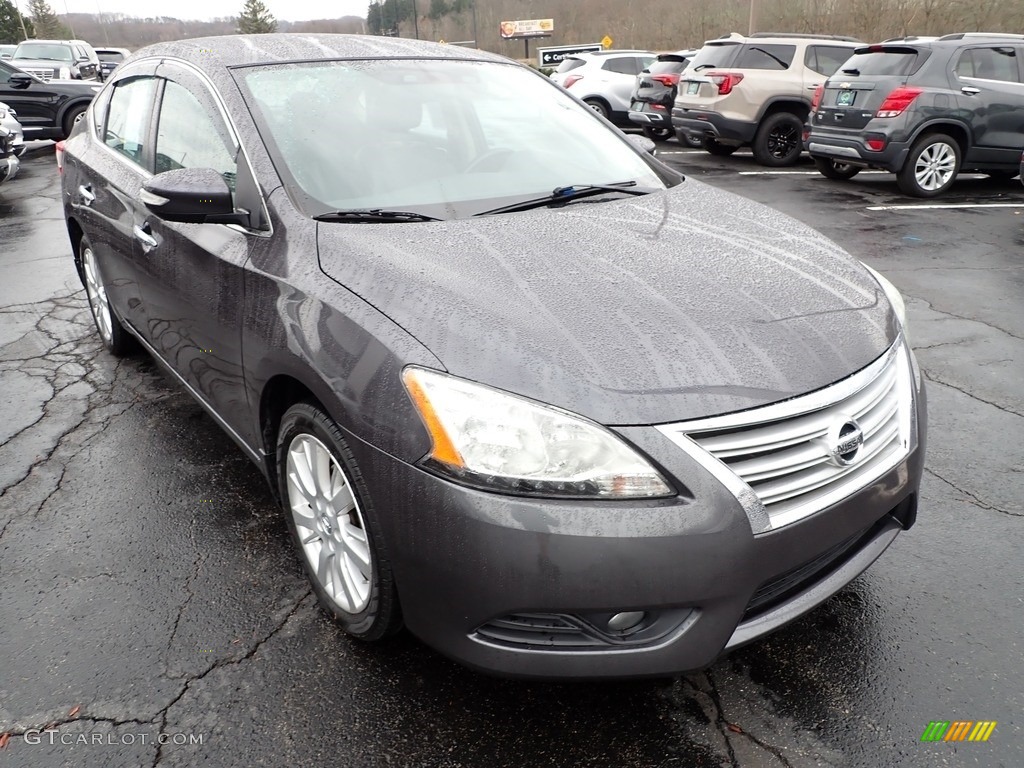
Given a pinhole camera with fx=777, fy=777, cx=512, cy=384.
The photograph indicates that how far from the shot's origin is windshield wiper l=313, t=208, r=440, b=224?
92.7 inches

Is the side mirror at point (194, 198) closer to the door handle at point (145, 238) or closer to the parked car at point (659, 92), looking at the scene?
the door handle at point (145, 238)

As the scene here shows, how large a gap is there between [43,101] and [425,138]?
1377cm

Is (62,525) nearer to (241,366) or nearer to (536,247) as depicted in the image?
(241,366)

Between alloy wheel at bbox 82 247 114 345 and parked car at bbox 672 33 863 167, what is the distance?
9612mm

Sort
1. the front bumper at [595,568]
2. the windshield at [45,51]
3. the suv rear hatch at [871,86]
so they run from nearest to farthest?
the front bumper at [595,568] → the suv rear hatch at [871,86] → the windshield at [45,51]

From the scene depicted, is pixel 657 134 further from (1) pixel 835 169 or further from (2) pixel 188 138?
(2) pixel 188 138

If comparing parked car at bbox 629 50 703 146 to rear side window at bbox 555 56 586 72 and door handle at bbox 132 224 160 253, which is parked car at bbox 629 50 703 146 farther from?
door handle at bbox 132 224 160 253

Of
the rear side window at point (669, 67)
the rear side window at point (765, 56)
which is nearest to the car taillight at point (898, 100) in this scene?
the rear side window at point (765, 56)

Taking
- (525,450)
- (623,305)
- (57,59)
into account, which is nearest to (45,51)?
(57,59)

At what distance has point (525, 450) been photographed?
66.9 inches

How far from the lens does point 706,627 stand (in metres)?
1.74

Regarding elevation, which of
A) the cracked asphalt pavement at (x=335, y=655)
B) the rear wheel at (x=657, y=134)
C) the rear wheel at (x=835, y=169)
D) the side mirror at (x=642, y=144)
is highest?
the side mirror at (x=642, y=144)

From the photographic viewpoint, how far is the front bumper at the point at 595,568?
5.42 ft

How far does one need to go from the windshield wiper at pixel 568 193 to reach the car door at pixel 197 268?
855mm
